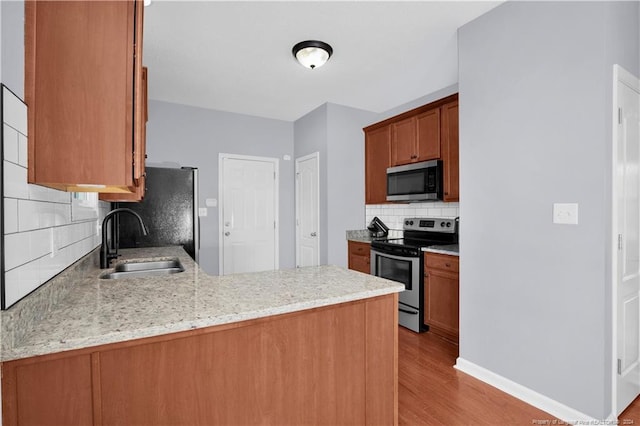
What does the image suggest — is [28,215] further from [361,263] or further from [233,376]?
[361,263]

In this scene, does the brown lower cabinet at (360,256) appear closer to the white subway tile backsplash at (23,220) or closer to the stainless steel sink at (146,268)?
the stainless steel sink at (146,268)

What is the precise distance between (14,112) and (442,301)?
10.0 feet

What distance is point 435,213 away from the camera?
12.2ft

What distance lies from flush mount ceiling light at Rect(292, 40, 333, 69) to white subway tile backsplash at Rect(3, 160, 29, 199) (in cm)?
212

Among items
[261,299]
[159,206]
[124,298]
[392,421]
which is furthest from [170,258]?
[392,421]

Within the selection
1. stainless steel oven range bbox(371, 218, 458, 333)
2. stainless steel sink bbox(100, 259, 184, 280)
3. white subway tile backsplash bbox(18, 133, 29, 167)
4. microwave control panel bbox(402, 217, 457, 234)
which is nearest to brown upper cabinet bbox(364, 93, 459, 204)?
microwave control panel bbox(402, 217, 457, 234)

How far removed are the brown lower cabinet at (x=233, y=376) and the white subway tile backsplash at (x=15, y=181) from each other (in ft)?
1.50

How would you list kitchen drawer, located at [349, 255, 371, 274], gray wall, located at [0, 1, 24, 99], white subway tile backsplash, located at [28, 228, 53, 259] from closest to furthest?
gray wall, located at [0, 1, 24, 99], white subway tile backsplash, located at [28, 228, 53, 259], kitchen drawer, located at [349, 255, 371, 274]

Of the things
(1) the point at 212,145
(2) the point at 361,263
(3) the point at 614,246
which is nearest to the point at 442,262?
(2) the point at 361,263

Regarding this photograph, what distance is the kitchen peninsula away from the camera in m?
0.87

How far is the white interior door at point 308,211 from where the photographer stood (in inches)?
169

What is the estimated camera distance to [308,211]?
4.49 metres

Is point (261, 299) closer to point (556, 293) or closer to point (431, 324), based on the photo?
point (556, 293)

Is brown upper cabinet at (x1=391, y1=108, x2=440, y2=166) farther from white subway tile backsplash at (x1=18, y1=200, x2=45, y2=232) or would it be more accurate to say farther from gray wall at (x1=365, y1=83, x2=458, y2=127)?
white subway tile backsplash at (x1=18, y1=200, x2=45, y2=232)
